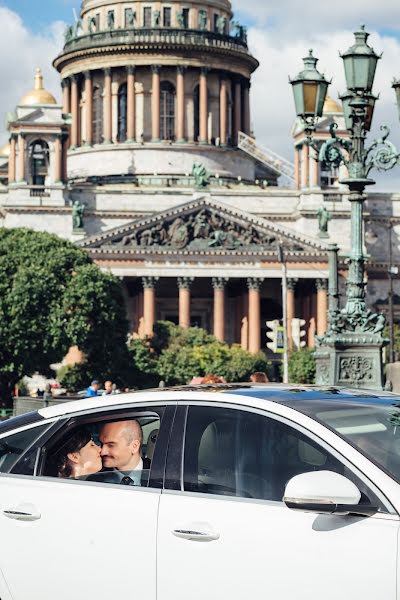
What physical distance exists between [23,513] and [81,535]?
1.56 ft

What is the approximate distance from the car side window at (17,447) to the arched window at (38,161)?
88441mm

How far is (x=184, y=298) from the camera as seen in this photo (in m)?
94.1

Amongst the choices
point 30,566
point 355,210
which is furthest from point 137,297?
point 30,566

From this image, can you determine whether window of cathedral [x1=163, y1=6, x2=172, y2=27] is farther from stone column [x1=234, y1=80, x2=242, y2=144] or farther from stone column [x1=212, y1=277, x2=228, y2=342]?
stone column [x1=212, y1=277, x2=228, y2=342]

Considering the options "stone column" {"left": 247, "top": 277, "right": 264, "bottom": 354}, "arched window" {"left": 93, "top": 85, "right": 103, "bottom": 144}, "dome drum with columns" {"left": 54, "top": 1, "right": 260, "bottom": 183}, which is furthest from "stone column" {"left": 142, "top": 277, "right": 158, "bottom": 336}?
"arched window" {"left": 93, "top": 85, "right": 103, "bottom": 144}

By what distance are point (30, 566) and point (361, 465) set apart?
2063mm

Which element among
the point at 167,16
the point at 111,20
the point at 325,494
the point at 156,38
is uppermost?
the point at 167,16

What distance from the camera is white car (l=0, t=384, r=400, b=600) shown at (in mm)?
7469

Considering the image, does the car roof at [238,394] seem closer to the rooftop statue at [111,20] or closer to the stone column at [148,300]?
the stone column at [148,300]

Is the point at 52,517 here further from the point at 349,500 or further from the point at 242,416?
the point at 349,500

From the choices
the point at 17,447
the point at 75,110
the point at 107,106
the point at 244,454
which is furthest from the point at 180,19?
the point at 244,454

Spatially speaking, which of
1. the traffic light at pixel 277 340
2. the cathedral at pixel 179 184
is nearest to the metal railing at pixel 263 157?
the cathedral at pixel 179 184

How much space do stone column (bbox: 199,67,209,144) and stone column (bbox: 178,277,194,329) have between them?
15451mm

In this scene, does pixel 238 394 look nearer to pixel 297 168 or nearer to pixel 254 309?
pixel 254 309
